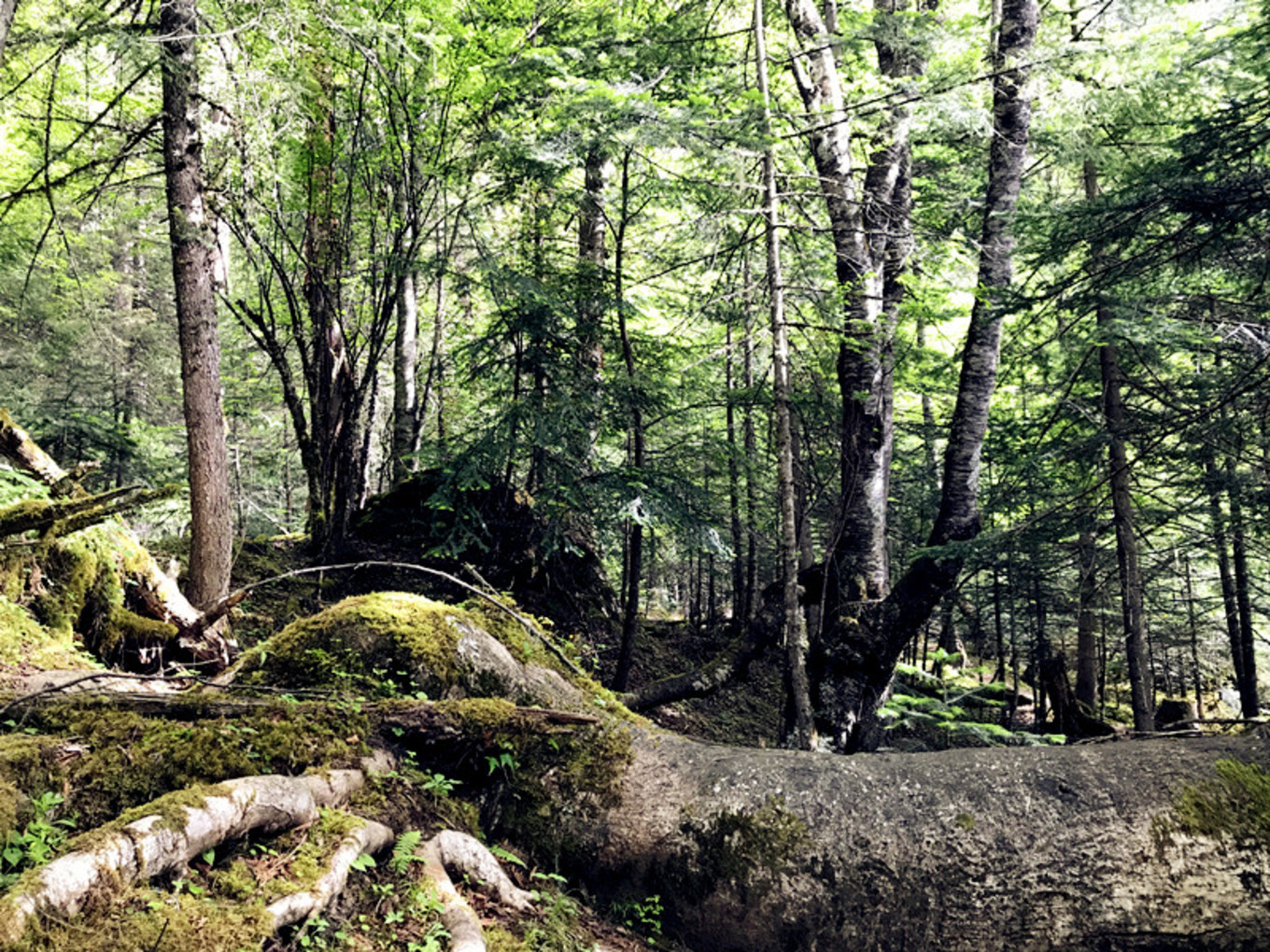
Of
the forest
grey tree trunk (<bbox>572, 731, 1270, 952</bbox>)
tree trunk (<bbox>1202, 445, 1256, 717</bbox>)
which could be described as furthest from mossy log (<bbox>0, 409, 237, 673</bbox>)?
tree trunk (<bbox>1202, 445, 1256, 717</bbox>)

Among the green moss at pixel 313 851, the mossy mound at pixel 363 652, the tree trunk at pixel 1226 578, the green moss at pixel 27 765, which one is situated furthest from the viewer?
the tree trunk at pixel 1226 578

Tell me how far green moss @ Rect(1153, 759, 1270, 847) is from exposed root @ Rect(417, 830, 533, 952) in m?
2.91

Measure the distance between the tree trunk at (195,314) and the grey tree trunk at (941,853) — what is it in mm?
5175

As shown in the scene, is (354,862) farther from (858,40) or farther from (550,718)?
(858,40)

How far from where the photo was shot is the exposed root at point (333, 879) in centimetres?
217

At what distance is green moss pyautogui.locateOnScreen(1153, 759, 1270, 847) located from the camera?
9.77 feet

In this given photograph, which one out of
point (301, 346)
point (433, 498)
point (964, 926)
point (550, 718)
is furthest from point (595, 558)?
point (964, 926)

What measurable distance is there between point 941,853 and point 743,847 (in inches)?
35.7

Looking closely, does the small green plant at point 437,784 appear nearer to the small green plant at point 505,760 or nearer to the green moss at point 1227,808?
the small green plant at point 505,760

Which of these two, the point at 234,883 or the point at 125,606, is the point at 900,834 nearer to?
the point at 234,883

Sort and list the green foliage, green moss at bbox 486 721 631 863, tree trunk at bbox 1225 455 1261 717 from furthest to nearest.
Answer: tree trunk at bbox 1225 455 1261 717, the green foliage, green moss at bbox 486 721 631 863

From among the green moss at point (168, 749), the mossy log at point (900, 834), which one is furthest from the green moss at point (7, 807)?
the mossy log at point (900, 834)

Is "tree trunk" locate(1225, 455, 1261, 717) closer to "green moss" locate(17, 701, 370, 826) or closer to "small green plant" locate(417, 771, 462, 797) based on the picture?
"small green plant" locate(417, 771, 462, 797)

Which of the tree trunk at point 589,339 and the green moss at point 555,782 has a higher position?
the tree trunk at point 589,339
